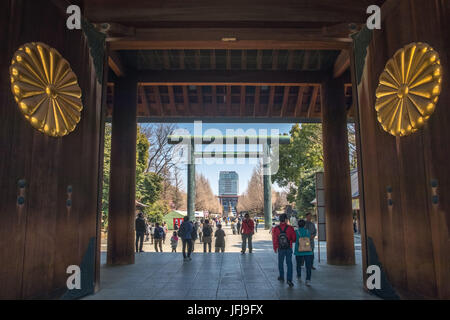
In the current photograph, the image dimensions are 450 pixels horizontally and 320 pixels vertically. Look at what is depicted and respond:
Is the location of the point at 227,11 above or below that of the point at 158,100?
above

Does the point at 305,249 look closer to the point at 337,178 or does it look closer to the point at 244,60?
the point at 337,178

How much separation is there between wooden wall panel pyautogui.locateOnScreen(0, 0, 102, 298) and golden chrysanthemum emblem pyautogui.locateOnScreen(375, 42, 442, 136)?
5317 millimetres

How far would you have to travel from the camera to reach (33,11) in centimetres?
460

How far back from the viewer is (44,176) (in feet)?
15.5

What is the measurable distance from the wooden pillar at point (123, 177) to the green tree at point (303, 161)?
1773cm

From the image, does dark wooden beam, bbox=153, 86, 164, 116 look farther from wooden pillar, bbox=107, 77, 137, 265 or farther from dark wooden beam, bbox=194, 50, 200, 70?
dark wooden beam, bbox=194, 50, 200, 70

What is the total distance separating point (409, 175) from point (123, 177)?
7.17 metres

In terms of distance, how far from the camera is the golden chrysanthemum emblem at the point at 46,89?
4.31 meters

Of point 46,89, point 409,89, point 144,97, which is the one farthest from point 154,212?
point 409,89

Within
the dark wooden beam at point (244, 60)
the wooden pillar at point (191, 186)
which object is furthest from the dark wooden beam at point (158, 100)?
the wooden pillar at point (191, 186)

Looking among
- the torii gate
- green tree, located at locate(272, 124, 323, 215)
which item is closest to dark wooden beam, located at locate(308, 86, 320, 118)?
the torii gate

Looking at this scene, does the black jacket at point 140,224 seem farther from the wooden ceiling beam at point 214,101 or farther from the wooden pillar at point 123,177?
the wooden ceiling beam at point 214,101
